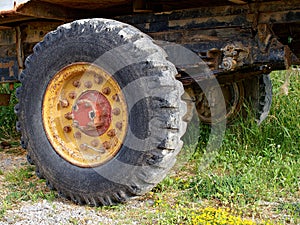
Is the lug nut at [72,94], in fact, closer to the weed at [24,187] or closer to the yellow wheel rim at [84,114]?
the yellow wheel rim at [84,114]

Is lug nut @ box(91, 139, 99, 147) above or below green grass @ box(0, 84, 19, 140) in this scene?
above

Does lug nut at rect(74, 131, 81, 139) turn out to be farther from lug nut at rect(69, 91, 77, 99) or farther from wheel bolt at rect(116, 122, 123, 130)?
wheel bolt at rect(116, 122, 123, 130)

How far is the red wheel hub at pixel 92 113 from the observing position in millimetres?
3666

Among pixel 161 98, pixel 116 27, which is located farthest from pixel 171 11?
pixel 161 98

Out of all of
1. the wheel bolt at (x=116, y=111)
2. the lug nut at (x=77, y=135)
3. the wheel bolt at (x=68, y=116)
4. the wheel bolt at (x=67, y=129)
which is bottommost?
the lug nut at (x=77, y=135)

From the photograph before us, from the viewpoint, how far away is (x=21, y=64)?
4.77 meters

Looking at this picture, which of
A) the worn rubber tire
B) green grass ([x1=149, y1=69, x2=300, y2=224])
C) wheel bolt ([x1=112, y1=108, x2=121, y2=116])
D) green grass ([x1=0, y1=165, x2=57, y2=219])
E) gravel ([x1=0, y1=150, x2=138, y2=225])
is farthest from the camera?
the worn rubber tire

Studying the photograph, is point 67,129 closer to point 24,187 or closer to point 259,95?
point 24,187

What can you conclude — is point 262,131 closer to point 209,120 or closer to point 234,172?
point 209,120

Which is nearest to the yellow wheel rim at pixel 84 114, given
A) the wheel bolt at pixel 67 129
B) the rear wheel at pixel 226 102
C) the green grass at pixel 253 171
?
the wheel bolt at pixel 67 129

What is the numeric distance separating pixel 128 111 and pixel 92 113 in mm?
348

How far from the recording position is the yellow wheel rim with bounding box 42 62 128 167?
360cm

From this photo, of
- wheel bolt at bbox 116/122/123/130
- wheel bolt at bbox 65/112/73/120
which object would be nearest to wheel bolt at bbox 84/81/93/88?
wheel bolt at bbox 65/112/73/120

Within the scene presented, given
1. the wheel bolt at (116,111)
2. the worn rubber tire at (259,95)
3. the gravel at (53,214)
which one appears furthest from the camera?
the worn rubber tire at (259,95)
